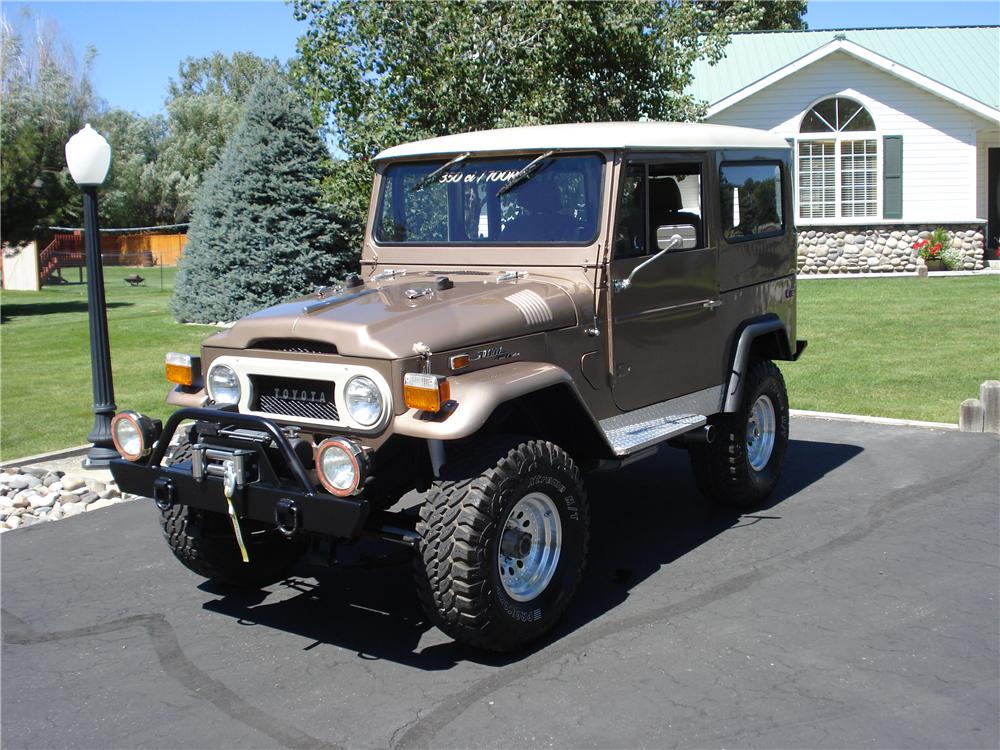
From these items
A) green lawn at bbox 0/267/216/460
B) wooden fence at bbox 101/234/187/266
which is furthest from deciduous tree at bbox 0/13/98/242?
wooden fence at bbox 101/234/187/266

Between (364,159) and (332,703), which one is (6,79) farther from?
(332,703)

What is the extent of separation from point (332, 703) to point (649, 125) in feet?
12.2

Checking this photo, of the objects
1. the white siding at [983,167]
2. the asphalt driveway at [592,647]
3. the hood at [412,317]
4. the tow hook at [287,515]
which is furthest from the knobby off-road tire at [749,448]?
the white siding at [983,167]

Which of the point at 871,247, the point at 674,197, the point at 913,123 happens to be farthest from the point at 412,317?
the point at 913,123

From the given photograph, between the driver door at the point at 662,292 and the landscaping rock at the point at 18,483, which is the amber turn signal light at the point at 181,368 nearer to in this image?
the driver door at the point at 662,292

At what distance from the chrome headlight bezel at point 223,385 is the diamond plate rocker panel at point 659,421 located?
1.89 metres

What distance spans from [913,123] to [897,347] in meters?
11.0

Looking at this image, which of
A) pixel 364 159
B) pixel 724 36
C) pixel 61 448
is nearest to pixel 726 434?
pixel 61 448

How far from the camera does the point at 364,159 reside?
13.6 m

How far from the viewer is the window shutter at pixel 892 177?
2198 centimetres

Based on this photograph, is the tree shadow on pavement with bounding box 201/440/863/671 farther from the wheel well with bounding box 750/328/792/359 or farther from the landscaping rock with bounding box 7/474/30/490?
the landscaping rock with bounding box 7/474/30/490

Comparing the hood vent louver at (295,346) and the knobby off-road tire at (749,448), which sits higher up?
the hood vent louver at (295,346)

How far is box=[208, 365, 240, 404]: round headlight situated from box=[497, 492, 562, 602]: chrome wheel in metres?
1.49

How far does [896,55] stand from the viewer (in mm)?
24641
